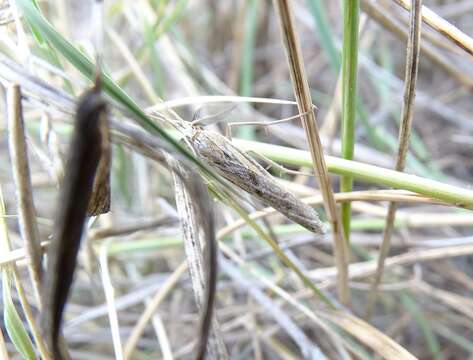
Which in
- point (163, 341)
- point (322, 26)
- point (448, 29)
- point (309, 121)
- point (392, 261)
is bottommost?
point (163, 341)

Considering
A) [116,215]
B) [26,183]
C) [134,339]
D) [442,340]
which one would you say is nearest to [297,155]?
[26,183]

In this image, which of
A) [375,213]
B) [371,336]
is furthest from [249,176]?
[375,213]

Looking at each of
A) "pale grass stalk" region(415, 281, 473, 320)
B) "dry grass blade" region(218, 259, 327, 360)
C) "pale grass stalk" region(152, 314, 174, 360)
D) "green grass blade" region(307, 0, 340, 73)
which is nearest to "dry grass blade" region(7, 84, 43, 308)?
"pale grass stalk" region(152, 314, 174, 360)

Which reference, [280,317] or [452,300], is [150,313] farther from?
[452,300]

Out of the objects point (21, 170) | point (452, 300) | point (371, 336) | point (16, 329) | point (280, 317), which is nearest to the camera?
point (21, 170)

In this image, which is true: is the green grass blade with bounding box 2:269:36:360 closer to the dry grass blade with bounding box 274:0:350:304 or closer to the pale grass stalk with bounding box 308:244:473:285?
the dry grass blade with bounding box 274:0:350:304

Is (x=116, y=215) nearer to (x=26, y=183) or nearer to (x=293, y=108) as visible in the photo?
(x=293, y=108)
